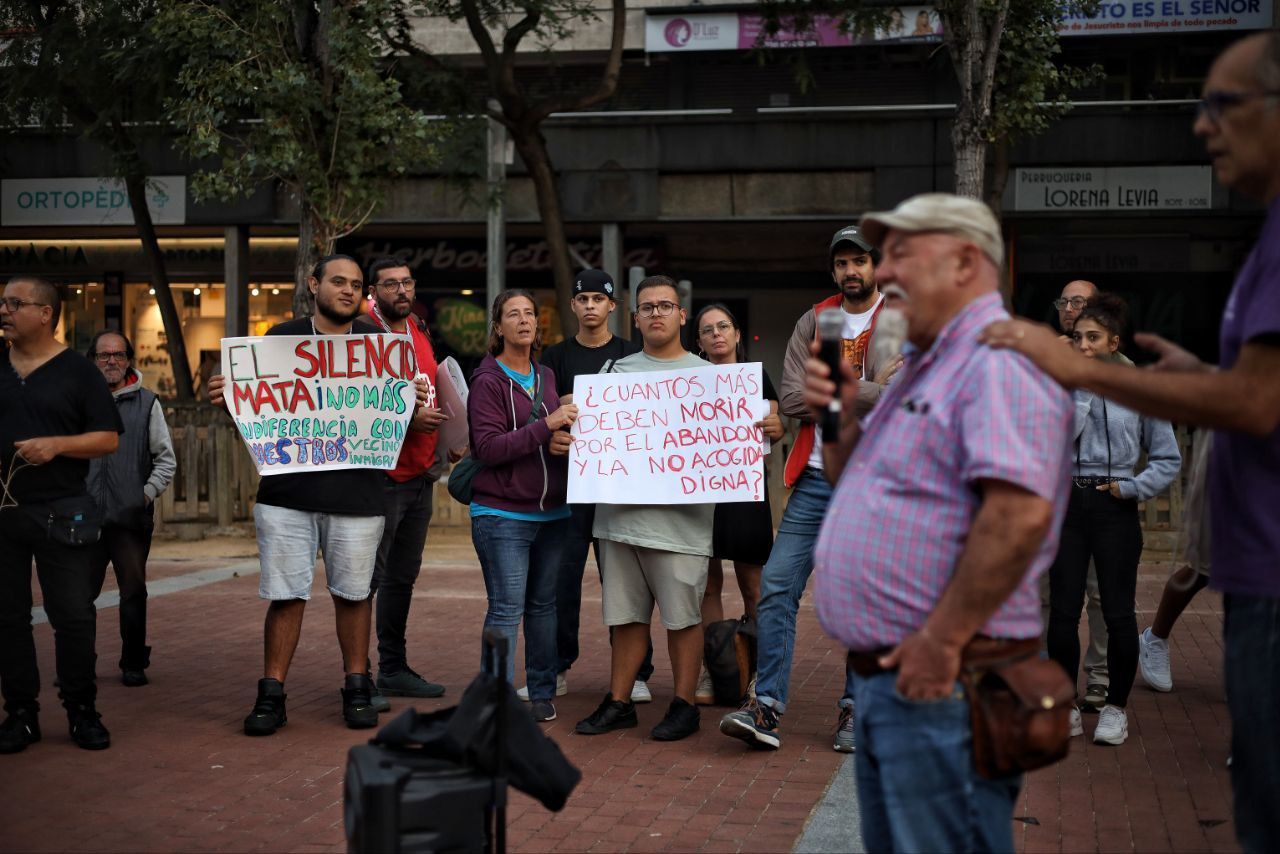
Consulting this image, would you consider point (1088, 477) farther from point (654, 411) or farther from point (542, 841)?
point (542, 841)

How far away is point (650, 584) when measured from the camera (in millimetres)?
6773

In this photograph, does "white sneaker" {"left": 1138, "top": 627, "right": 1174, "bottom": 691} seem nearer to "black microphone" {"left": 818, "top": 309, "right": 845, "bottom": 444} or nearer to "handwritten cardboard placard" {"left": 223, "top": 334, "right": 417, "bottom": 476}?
"handwritten cardboard placard" {"left": 223, "top": 334, "right": 417, "bottom": 476}

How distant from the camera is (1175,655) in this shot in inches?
353

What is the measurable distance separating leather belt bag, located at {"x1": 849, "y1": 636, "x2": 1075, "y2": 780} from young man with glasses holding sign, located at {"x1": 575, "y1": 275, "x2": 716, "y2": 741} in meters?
3.73

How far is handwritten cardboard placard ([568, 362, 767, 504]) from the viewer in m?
6.67

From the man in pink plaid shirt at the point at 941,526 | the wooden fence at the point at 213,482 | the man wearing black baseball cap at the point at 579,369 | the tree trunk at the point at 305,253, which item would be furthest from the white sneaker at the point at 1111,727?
the tree trunk at the point at 305,253

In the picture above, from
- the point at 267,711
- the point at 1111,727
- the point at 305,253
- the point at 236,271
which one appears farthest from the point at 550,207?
the point at 1111,727

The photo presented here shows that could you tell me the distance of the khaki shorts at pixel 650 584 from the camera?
6617 mm

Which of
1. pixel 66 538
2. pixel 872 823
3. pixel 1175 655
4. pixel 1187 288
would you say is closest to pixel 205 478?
pixel 66 538

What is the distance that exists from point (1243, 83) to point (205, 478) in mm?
14043

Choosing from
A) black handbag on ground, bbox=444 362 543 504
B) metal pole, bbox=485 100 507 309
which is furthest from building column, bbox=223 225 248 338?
black handbag on ground, bbox=444 362 543 504

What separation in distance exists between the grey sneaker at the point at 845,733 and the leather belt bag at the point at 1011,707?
3.58 meters

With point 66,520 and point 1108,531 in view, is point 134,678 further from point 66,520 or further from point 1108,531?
point 1108,531

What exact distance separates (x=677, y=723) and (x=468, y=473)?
166cm
